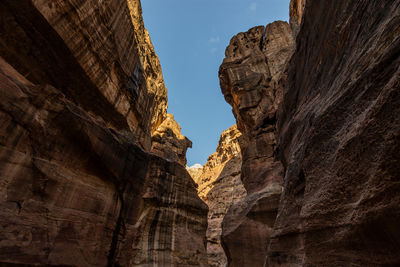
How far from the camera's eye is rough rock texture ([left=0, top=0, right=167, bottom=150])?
8.93 metres

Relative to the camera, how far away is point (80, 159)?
9.22 m

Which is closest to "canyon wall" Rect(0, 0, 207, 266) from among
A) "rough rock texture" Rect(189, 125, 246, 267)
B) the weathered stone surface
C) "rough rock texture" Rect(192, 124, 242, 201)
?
the weathered stone surface

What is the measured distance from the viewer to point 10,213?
658 cm

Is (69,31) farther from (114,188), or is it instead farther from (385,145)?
(385,145)

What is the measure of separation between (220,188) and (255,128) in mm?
21012

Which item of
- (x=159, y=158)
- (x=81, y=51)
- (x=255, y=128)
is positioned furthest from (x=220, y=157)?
(x=81, y=51)

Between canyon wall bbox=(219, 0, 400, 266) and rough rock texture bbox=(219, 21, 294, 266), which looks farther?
rough rock texture bbox=(219, 21, 294, 266)

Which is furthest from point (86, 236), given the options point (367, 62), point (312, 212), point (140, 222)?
point (367, 62)

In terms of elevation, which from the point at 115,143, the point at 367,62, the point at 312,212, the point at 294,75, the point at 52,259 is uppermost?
the point at 294,75

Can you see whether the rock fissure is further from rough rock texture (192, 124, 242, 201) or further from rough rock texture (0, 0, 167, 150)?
rough rock texture (192, 124, 242, 201)

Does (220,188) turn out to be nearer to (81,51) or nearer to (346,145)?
(81,51)

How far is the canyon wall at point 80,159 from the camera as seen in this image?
711 centimetres

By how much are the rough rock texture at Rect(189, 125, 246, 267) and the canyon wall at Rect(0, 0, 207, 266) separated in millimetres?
13259

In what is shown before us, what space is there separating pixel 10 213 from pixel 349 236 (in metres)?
9.17
